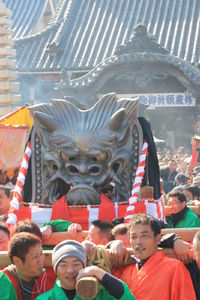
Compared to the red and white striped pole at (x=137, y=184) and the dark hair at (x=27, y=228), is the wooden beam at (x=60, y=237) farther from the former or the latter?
the red and white striped pole at (x=137, y=184)

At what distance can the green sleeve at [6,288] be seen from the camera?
149 inches

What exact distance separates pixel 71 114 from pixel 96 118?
0.24 meters

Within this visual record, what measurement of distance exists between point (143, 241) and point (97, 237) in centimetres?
82

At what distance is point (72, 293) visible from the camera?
3680mm

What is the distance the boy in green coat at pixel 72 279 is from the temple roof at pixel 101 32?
61.2 feet

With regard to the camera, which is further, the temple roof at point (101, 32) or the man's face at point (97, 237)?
the temple roof at point (101, 32)

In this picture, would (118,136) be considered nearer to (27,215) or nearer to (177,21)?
(27,215)

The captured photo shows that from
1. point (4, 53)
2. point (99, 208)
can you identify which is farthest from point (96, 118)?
point (4, 53)

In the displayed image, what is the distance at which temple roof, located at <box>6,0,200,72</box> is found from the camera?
75.0ft

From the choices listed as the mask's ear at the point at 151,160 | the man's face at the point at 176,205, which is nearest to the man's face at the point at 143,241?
the man's face at the point at 176,205

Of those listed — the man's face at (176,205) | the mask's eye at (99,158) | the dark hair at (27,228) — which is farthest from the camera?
the man's face at (176,205)

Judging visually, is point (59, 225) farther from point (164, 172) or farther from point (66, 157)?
point (164, 172)

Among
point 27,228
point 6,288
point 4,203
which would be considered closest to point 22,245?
point 6,288

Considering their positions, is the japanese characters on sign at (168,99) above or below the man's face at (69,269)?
above
